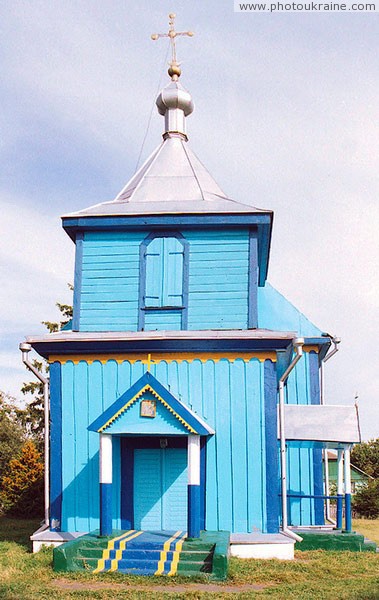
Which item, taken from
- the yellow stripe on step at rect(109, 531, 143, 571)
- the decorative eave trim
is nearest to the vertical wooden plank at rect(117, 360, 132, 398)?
the decorative eave trim

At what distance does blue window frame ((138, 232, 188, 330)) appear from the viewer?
12.4m

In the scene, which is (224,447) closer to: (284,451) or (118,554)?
(284,451)

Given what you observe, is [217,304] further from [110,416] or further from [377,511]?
[377,511]

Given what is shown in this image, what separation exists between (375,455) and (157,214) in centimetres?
2290

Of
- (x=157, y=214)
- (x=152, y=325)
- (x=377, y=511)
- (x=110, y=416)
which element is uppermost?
(x=157, y=214)

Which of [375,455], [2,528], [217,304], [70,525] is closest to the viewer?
→ [70,525]

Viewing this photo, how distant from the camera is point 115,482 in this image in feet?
38.4

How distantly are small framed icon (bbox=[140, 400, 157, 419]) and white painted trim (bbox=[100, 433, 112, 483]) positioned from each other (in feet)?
2.37

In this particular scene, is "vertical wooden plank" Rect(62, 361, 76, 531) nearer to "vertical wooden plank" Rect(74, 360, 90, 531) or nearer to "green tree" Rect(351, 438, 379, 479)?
"vertical wooden plank" Rect(74, 360, 90, 531)

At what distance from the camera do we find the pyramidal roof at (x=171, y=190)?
12992mm

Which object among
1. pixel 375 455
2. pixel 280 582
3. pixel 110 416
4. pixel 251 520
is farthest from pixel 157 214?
pixel 375 455

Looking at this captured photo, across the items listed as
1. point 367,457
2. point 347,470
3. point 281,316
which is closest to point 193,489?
point 347,470

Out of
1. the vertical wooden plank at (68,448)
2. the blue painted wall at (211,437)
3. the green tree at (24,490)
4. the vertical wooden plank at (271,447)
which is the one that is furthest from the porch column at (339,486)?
the green tree at (24,490)

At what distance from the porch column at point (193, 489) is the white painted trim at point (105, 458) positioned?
1.32 meters
